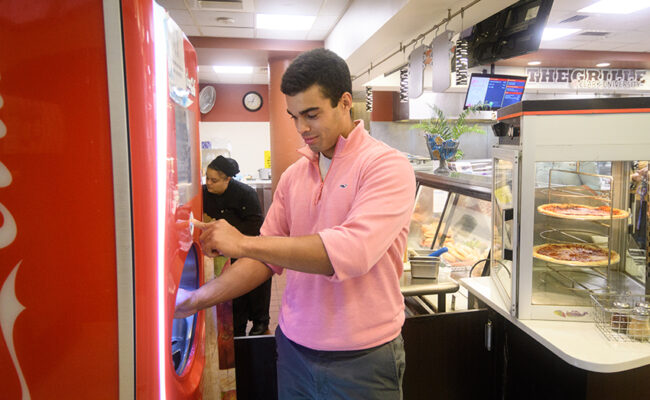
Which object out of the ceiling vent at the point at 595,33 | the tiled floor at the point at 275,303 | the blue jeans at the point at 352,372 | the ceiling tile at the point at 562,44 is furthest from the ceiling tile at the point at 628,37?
the blue jeans at the point at 352,372

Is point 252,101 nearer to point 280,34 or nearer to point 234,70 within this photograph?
point 234,70

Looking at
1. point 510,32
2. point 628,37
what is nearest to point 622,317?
point 510,32

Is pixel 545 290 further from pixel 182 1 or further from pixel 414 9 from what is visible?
pixel 182 1

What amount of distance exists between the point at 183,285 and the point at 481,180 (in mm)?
2575

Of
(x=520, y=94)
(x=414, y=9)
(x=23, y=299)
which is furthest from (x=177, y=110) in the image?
(x=520, y=94)

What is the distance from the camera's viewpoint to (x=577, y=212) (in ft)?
6.93

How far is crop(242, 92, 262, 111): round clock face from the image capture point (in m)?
13.2

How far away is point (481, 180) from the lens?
3.60m

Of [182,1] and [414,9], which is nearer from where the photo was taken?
[414,9]

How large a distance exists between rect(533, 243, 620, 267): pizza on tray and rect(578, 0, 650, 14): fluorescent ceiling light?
541 centimetres

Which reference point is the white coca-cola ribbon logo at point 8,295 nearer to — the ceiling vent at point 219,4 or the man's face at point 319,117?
the man's face at point 319,117

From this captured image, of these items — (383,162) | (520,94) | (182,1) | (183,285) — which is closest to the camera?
(383,162)

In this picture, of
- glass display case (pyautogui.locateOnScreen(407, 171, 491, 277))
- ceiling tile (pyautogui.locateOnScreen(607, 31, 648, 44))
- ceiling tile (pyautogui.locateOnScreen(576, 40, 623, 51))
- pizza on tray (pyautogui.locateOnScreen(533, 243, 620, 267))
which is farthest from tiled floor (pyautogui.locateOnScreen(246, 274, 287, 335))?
ceiling tile (pyautogui.locateOnScreen(576, 40, 623, 51))

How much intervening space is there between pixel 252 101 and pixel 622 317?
40.6ft
